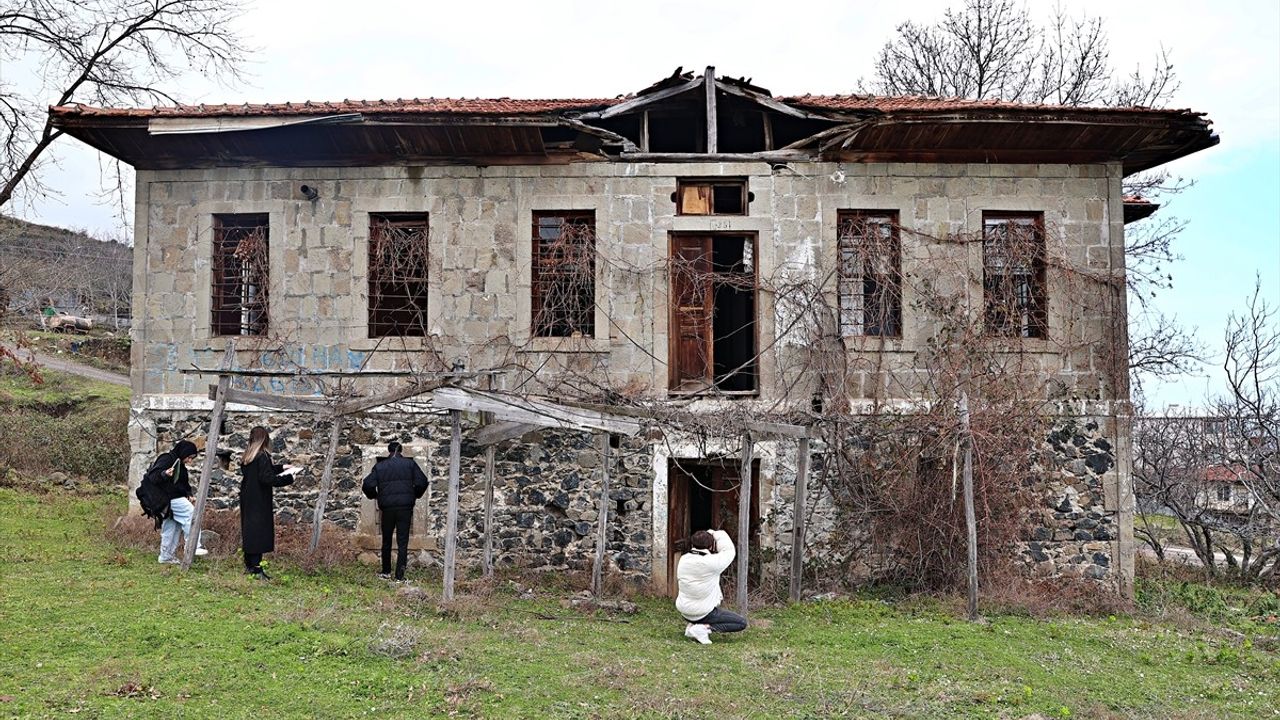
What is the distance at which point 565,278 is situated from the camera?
11938 mm

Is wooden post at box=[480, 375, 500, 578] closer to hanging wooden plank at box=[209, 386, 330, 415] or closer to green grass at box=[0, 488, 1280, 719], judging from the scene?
green grass at box=[0, 488, 1280, 719]

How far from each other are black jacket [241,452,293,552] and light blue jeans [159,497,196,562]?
2.42 ft

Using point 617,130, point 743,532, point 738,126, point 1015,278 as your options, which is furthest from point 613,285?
point 1015,278

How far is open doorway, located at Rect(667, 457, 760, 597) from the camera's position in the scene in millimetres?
11953

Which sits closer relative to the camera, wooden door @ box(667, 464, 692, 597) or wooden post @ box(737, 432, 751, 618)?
wooden post @ box(737, 432, 751, 618)

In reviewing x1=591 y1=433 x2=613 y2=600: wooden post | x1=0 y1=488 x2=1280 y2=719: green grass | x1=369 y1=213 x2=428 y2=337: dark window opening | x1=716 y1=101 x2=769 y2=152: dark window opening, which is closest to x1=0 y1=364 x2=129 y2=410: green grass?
x1=369 y1=213 x2=428 y2=337: dark window opening

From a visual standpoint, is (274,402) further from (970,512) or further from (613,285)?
(970,512)

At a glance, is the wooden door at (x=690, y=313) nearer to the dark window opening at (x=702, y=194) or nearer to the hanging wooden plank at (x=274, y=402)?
the dark window opening at (x=702, y=194)

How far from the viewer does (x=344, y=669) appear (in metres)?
6.87

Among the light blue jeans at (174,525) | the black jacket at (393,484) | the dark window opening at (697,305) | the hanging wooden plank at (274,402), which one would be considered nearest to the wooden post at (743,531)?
the dark window opening at (697,305)

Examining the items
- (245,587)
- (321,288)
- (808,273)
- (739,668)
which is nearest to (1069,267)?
(808,273)

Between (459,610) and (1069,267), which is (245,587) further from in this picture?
(1069,267)

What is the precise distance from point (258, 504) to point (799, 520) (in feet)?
18.2

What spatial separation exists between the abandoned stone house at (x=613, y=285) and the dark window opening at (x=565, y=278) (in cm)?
3
